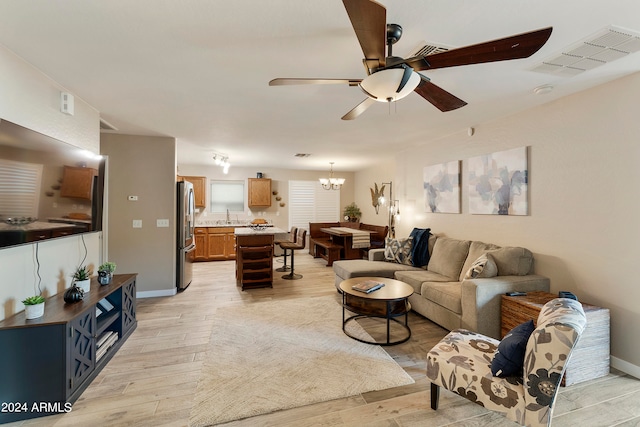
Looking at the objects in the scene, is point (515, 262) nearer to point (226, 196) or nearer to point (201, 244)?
point (201, 244)

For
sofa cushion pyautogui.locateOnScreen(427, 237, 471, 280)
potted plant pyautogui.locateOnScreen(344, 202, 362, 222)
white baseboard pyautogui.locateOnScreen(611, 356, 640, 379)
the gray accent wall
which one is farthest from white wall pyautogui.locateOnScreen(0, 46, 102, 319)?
potted plant pyautogui.locateOnScreen(344, 202, 362, 222)

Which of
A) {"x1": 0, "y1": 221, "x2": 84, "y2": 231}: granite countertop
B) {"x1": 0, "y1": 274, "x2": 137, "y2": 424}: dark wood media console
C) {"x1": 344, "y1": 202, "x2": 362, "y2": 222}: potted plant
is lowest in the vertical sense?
{"x1": 0, "y1": 274, "x2": 137, "y2": 424}: dark wood media console

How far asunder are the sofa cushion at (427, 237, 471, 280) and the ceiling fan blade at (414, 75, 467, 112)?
2309 mm

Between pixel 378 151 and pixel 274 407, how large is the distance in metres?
4.69

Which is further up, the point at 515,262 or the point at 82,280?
the point at 515,262

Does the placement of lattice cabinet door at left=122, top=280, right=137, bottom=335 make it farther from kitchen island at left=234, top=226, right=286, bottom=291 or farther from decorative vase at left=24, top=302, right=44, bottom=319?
kitchen island at left=234, top=226, right=286, bottom=291

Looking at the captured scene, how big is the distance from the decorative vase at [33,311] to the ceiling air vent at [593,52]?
4.20 meters

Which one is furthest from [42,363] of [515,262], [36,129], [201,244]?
[201,244]

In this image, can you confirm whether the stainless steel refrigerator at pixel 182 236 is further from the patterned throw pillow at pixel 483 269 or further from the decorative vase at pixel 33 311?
the patterned throw pillow at pixel 483 269

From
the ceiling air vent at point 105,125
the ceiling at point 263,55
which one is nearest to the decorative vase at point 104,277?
the ceiling at point 263,55

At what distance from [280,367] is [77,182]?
257 cm

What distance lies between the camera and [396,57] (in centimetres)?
152

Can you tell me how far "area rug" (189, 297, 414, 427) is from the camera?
202cm

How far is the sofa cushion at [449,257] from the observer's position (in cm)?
369
